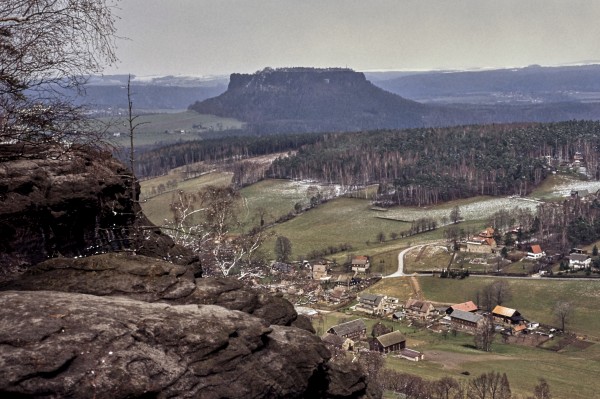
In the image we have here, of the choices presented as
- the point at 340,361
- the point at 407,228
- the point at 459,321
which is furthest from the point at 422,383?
the point at 407,228

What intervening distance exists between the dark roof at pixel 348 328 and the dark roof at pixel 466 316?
19998 millimetres

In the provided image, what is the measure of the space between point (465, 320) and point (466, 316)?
0.90 metres

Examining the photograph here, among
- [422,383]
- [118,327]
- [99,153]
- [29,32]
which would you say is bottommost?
[422,383]

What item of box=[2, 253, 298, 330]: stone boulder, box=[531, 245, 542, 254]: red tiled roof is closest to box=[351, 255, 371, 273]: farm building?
box=[531, 245, 542, 254]: red tiled roof

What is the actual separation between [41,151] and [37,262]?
8.19 feet

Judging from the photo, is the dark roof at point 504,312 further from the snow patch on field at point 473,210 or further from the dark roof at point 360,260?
the snow patch on field at point 473,210

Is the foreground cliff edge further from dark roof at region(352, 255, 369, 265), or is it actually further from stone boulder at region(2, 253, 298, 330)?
dark roof at region(352, 255, 369, 265)

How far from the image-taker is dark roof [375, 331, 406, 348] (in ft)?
272

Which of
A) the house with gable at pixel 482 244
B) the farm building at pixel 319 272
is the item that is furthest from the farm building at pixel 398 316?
the house with gable at pixel 482 244

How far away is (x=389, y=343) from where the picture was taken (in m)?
83.4

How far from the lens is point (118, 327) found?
10.1 m

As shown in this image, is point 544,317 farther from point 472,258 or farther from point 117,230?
point 117,230

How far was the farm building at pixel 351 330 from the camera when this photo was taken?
8181 cm

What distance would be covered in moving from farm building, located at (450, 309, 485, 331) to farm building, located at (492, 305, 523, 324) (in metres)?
4.28
